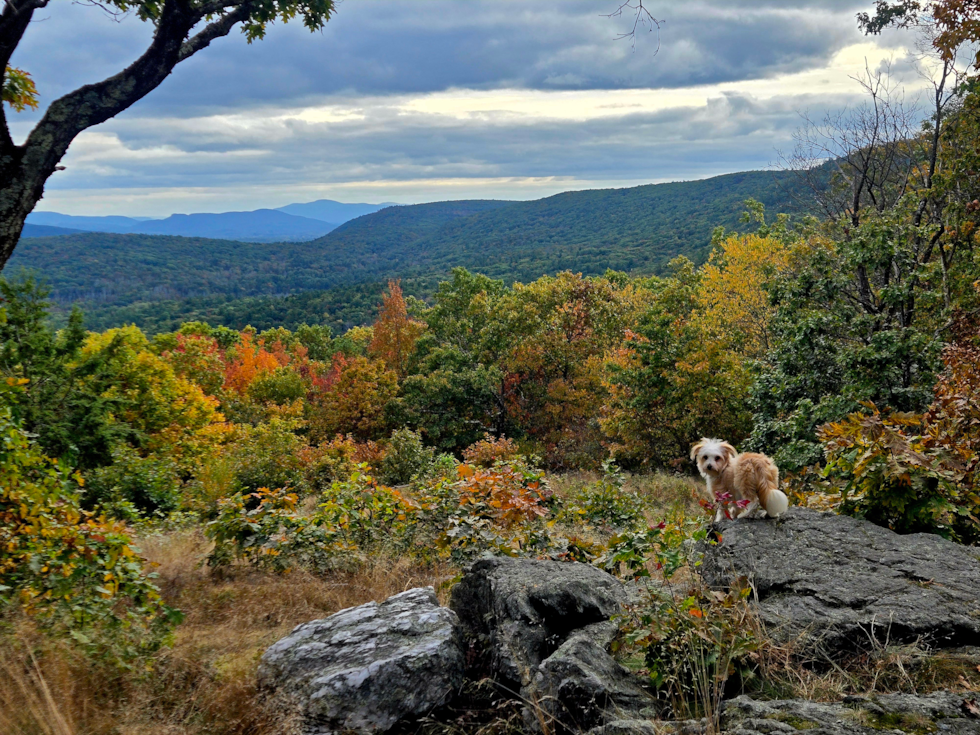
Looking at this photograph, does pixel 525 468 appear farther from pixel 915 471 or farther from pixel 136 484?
pixel 136 484

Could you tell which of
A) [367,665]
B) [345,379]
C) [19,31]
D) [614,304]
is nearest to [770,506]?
[367,665]

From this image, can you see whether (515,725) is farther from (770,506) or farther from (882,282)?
(882,282)

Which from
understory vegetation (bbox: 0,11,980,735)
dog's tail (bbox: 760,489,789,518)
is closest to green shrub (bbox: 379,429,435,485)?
understory vegetation (bbox: 0,11,980,735)

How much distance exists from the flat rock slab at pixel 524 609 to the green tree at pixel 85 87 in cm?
389

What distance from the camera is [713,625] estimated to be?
327cm

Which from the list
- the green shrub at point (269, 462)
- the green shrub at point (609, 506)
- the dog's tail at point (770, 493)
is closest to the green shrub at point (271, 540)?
the green shrub at point (609, 506)

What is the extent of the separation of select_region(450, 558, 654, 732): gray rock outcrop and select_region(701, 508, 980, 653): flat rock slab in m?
0.90

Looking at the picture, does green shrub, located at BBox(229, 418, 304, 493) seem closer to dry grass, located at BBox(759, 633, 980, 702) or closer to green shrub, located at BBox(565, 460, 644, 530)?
green shrub, located at BBox(565, 460, 644, 530)

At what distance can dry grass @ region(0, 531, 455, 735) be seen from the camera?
10.4ft

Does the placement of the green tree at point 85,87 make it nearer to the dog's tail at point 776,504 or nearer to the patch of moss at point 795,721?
the patch of moss at point 795,721

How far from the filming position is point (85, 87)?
4.45 metres

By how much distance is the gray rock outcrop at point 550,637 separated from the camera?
9.97ft

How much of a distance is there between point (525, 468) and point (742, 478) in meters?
3.15

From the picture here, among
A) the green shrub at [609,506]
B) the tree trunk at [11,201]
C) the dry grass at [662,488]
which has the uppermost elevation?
the tree trunk at [11,201]
